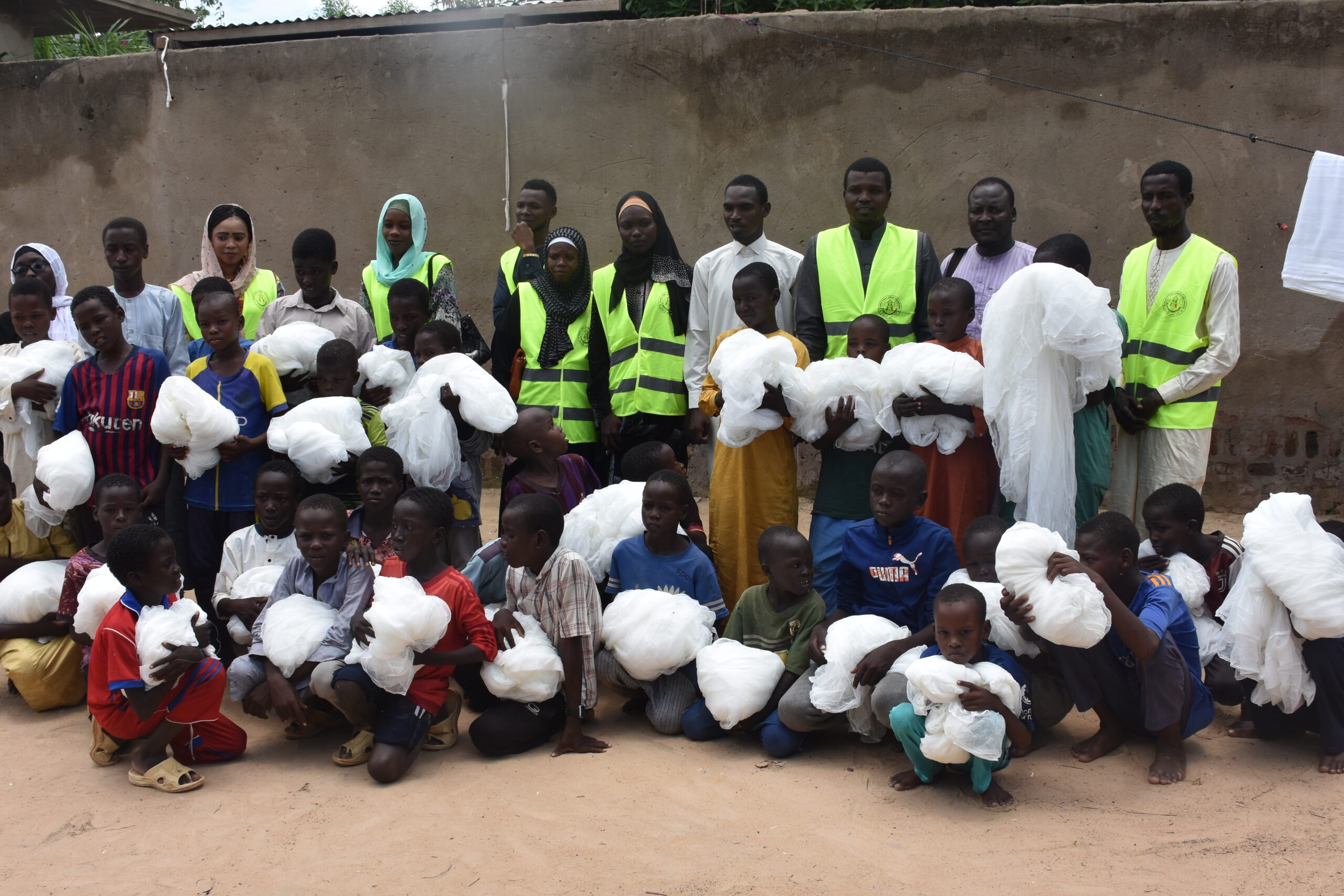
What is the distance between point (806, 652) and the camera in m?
3.78

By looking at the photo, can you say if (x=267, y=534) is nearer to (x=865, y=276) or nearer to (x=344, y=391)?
(x=344, y=391)

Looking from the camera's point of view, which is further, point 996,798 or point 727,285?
point 727,285

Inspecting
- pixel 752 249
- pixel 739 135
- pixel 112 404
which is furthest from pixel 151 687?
pixel 739 135

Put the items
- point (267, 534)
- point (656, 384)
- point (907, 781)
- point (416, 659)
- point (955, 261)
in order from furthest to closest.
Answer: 1. point (656, 384)
2. point (955, 261)
3. point (267, 534)
4. point (416, 659)
5. point (907, 781)

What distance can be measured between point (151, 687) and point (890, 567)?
2.51 meters

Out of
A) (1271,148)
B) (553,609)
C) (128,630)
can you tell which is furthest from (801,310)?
(1271,148)

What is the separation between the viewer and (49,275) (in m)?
5.14

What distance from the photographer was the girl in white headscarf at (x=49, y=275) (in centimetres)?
500

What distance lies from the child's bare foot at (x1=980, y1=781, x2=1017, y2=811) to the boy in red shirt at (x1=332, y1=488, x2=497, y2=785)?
1.68 meters

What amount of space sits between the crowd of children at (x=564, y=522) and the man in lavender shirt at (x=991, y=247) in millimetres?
19

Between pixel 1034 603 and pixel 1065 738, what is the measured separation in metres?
0.82

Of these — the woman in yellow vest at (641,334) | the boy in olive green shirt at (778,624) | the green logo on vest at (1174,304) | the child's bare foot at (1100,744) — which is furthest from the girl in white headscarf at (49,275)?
the green logo on vest at (1174,304)

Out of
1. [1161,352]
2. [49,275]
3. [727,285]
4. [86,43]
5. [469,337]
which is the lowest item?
[1161,352]

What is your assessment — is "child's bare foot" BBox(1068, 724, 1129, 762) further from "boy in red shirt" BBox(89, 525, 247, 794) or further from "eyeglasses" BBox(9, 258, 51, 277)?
"eyeglasses" BBox(9, 258, 51, 277)
